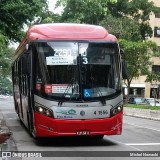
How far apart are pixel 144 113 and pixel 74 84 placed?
1917 centimetres

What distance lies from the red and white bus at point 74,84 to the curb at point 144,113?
1639 cm

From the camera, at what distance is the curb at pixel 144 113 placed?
96.2 feet

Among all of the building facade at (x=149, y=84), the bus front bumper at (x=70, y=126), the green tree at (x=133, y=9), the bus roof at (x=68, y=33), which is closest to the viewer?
the bus front bumper at (x=70, y=126)

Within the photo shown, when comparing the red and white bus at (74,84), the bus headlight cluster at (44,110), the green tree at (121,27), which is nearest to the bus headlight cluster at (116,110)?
the red and white bus at (74,84)

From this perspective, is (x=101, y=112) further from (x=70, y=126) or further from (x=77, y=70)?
(x=77, y=70)

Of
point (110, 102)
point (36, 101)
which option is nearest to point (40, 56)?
point (36, 101)

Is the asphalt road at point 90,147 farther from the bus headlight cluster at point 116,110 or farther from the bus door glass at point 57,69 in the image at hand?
the bus door glass at point 57,69

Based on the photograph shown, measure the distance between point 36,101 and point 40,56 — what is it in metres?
1.25

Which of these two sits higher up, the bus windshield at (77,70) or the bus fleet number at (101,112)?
Answer: the bus windshield at (77,70)

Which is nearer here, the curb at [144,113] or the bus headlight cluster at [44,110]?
the bus headlight cluster at [44,110]

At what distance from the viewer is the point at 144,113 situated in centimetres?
3128

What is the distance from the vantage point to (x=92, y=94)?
12.8m

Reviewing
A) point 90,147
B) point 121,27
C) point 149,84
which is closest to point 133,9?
point 121,27

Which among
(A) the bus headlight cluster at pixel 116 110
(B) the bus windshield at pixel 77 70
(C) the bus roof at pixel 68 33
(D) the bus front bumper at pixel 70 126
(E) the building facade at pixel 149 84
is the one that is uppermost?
(C) the bus roof at pixel 68 33
